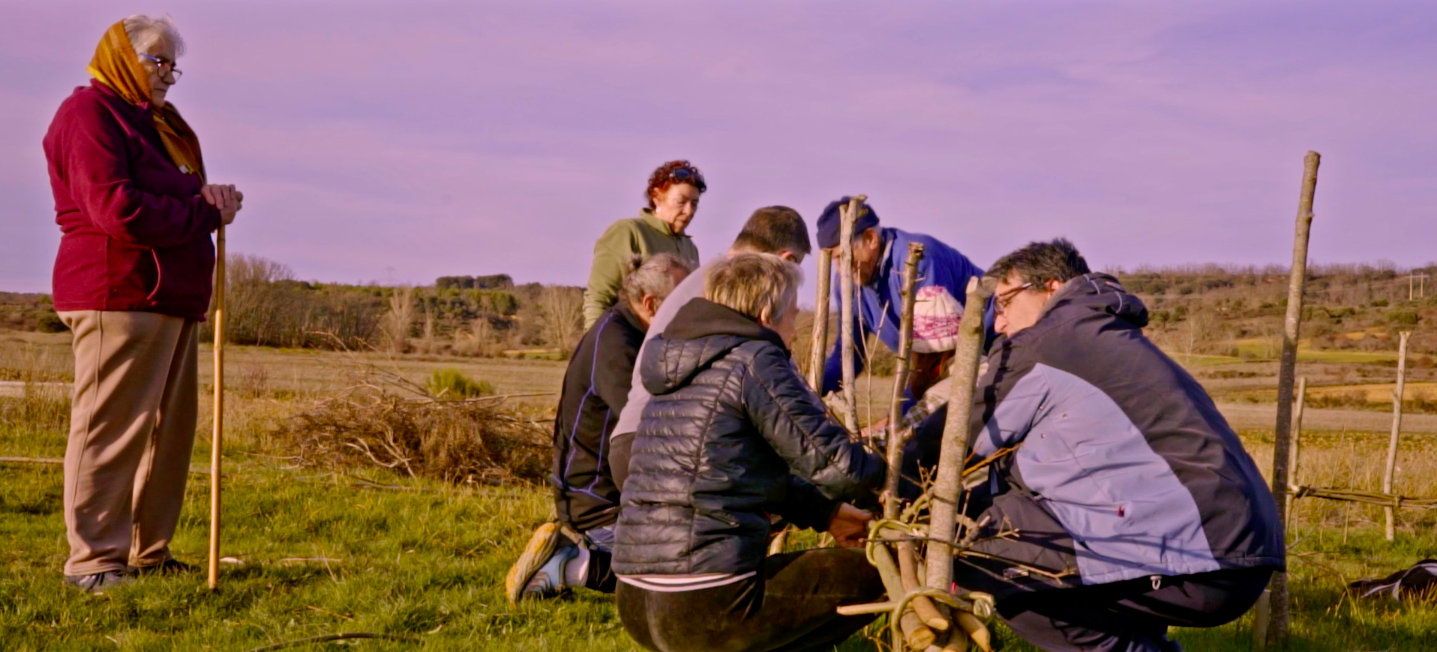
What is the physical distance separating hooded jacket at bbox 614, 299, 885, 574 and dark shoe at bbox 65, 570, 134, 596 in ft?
7.51

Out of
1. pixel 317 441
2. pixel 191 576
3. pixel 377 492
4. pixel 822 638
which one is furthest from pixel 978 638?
pixel 317 441

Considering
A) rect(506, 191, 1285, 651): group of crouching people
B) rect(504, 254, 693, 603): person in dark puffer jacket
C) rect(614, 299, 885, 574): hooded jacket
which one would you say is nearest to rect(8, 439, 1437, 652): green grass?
rect(504, 254, 693, 603): person in dark puffer jacket

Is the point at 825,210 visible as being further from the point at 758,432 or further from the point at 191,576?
the point at 191,576

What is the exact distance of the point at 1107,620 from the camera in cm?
305

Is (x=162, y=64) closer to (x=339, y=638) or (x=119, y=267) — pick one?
(x=119, y=267)

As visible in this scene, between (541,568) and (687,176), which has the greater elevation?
(687,176)

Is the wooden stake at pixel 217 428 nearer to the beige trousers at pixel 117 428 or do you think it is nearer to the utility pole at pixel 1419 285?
the beige trousers at pixel 117 428

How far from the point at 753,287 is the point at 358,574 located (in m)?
2.54

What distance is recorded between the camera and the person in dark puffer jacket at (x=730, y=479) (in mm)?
2877

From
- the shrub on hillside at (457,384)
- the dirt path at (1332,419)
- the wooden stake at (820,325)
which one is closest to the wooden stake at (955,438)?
the wooden stake at (820,325)

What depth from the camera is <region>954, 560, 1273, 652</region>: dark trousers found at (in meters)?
2.89

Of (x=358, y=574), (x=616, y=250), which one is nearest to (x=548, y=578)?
(x=358, y=574)

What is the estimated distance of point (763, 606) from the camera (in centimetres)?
300

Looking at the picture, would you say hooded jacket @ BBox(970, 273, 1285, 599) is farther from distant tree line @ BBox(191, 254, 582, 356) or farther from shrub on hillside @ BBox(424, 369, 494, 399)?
distant tree line @ BBox(191, 254, 582, 356)
